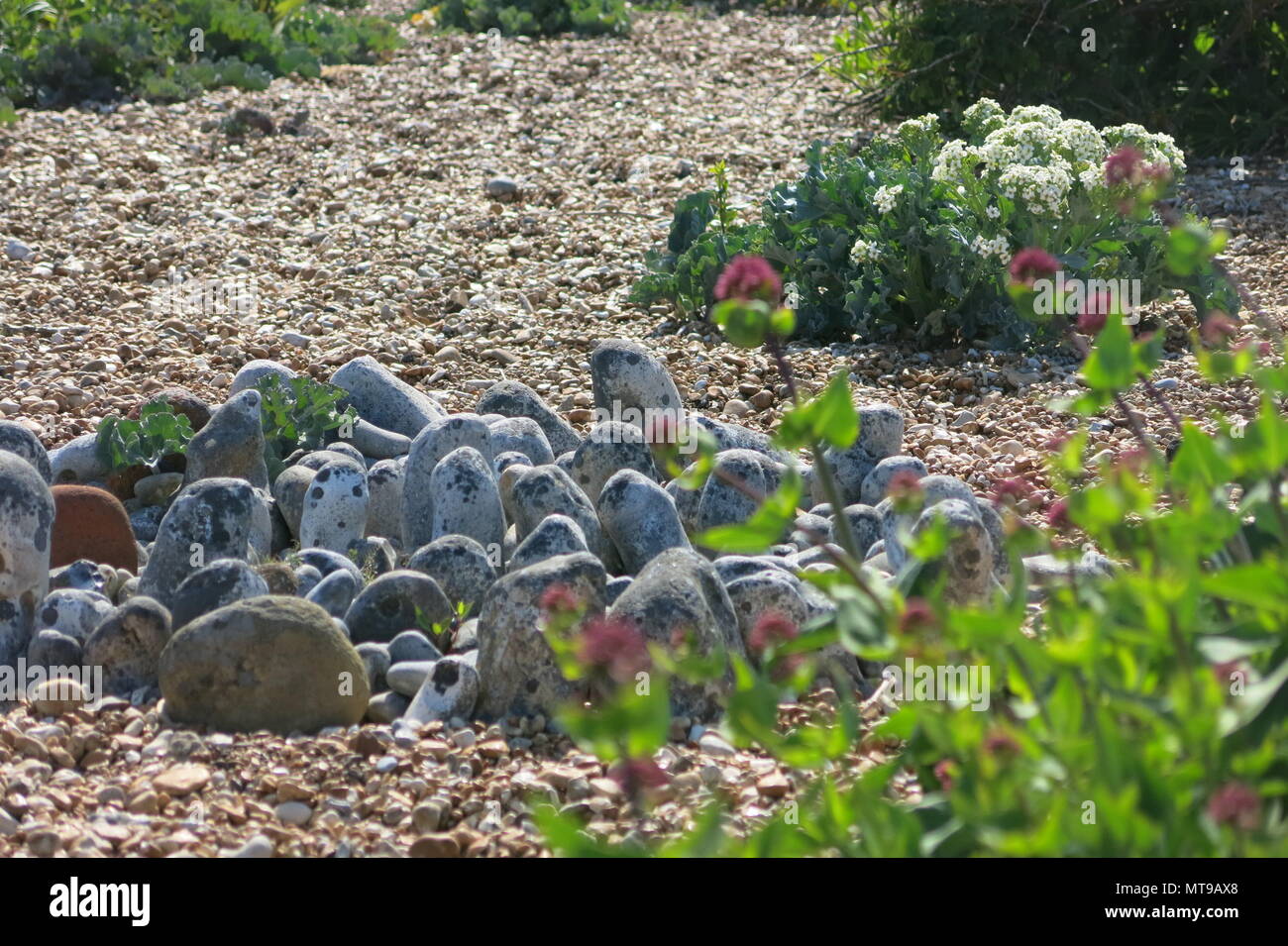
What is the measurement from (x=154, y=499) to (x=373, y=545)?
918mm

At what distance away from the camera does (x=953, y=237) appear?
17.7 ft

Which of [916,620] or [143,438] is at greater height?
[916,620]

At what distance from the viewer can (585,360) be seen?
5.71m

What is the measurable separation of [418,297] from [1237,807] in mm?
5337

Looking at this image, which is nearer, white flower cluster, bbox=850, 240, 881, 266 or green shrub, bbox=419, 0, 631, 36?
white flower cluster, bbox=850, 240, 881, 266

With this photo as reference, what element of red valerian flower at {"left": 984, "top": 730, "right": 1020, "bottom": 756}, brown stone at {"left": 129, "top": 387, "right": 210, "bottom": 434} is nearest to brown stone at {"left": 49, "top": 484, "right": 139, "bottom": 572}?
brown stone at {"left": 129, "top": 387, "right": 210, "bottom": 434}

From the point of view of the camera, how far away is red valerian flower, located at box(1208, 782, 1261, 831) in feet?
4.49

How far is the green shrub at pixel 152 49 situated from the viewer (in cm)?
915

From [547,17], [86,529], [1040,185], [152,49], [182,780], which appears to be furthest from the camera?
[547,17]

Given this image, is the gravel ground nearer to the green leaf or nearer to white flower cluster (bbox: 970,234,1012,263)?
white flower cluster (bbox: 970,234,1012,263)

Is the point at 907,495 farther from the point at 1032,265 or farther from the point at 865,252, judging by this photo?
the point at 865,252

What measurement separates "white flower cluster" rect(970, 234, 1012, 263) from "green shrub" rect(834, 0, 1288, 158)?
3.23m

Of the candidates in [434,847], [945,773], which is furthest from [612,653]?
[434,847]

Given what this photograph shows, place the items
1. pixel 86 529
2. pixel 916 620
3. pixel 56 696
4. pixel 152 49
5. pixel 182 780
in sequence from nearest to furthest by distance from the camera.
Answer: pixel 916 620, pixel 182 780, pixel 56 696, pixel 86 529, pixel 152 49
